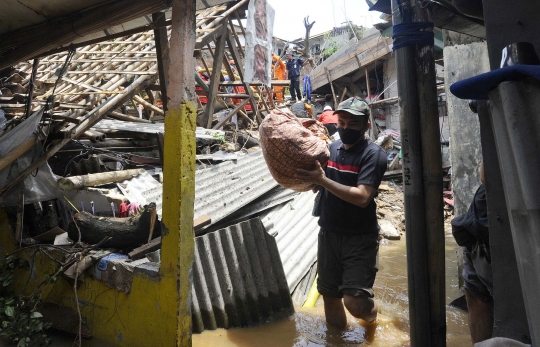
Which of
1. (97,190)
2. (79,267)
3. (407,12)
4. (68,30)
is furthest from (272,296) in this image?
(68,30)

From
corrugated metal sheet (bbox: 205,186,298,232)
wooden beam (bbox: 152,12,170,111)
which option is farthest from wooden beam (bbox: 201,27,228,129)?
wooden beam (bbox: 152,12,170,111)

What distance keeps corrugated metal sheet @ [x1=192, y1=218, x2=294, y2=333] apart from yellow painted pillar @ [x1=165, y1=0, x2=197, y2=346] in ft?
2.38

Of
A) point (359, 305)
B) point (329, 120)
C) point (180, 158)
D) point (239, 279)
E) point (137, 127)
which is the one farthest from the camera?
point (329, 120)

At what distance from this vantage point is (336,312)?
3434 millimetres

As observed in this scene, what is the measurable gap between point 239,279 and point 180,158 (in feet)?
5.08

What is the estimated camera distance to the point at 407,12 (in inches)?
75.1

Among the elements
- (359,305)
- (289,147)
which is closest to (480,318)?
(359,305)

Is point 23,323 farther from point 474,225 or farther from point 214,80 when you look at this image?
point 214,80

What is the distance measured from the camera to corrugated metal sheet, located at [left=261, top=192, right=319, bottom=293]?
4.47 meters

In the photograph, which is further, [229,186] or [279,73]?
[279,73]

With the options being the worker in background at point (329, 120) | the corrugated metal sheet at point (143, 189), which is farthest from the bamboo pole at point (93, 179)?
the worker in background at point (329, 120)

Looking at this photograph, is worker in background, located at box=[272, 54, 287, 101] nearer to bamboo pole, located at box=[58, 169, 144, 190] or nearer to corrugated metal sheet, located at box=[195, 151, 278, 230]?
corrugated metal sheet, located at box=[195, 151, 278, 230]

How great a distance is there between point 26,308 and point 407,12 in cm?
398

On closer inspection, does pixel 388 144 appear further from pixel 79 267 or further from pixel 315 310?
pixel 79 267
